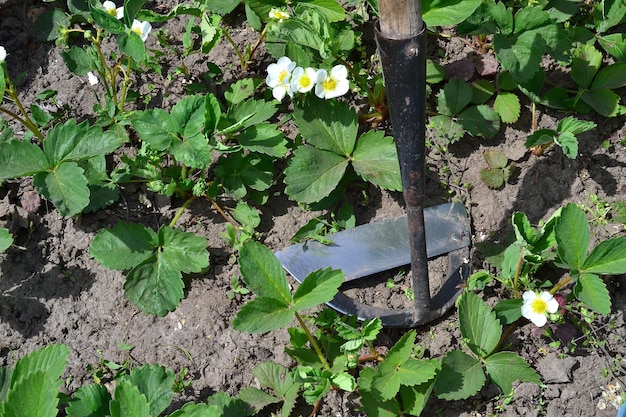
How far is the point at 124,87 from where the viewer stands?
2461mm

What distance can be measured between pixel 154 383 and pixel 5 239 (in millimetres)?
656

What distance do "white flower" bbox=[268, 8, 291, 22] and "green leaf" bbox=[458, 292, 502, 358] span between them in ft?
3.60

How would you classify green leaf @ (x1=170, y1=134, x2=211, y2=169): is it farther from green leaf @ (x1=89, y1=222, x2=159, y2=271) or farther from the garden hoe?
the garden hoe

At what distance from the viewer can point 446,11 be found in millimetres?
2000

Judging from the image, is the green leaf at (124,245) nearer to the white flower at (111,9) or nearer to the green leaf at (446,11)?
the white flower at (111,9)

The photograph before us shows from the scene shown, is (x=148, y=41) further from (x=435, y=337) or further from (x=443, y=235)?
(x=435, y=337)

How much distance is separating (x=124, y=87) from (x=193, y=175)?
0.39 metres

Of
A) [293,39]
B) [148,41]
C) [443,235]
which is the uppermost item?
[293,39]

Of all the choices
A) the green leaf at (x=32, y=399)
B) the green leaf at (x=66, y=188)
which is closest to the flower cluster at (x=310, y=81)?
the green leaf at (x=66, y=188)

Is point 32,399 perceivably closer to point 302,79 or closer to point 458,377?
point 458,377

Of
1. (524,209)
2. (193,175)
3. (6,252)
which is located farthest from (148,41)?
(524,209)

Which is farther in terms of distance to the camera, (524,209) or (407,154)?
(524,209)

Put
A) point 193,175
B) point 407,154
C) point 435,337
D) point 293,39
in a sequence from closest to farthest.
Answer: point 407,154
point 435,337
point 293,39
point 193,175

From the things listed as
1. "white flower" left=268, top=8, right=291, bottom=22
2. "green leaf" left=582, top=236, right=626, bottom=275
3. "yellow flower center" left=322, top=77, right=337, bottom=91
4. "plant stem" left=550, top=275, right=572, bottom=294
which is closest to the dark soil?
"plant stem" left=550, top=275, right=572, bottom=294
